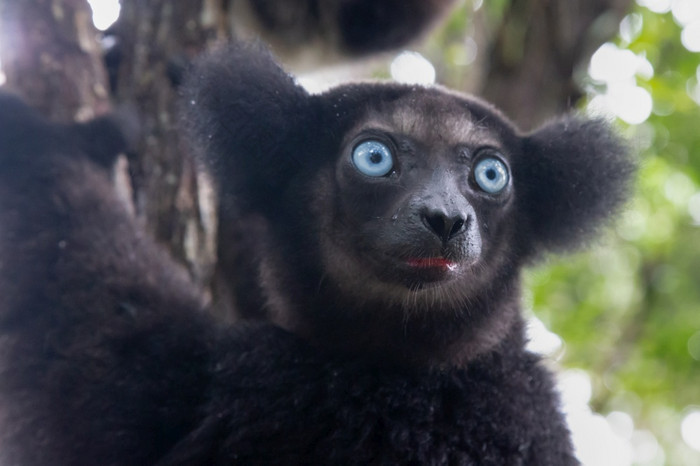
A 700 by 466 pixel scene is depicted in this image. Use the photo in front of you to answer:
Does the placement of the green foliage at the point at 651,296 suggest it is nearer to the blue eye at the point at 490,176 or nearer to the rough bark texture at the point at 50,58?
the blue eye at the point at 490,176

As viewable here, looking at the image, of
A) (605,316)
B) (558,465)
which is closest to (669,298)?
(605,316)

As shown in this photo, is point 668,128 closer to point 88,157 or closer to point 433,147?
point 433,147

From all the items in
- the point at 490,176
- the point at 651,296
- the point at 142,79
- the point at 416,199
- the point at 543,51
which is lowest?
the point at 416,199

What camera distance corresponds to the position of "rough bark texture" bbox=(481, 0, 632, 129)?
236 inches

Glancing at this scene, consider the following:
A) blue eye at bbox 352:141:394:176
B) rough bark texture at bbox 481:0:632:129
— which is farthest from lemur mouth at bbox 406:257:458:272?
rough bark texture at bbox 481:0:632:129

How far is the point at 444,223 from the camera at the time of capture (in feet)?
9.11

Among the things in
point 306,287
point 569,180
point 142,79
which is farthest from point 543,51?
point 306,287

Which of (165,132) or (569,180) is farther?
(165,132)

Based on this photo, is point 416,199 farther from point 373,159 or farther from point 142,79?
point 142,79

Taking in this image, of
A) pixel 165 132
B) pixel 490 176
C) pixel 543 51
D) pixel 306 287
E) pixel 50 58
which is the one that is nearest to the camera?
pixel 490 176

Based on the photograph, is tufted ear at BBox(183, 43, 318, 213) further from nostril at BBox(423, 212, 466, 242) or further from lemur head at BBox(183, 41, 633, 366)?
nostril at BBox(423, 212, 466, 242)

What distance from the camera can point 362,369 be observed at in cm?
317

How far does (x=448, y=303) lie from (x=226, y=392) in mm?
960

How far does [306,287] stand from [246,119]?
74cm
